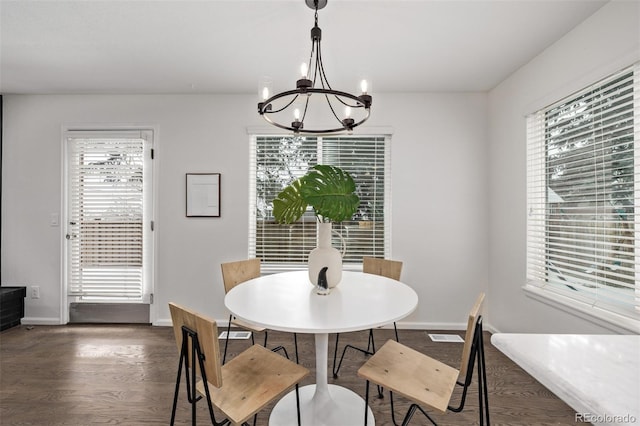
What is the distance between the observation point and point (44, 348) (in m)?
2.61

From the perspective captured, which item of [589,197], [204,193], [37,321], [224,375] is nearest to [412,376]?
[224,375]

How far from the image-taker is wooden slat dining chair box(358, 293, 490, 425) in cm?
117

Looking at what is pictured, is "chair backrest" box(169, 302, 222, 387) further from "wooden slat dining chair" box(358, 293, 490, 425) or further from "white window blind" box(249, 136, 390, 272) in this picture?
"white window blind" box(249, 136, 390, 272)

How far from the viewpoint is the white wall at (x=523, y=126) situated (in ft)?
A: 5.68

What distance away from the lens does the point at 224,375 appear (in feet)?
4.40

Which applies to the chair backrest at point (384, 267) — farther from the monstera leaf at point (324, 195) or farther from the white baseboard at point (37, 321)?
the white baseboard at point (37, 321)

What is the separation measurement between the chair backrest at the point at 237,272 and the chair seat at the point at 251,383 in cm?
80

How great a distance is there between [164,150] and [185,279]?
1462 mm

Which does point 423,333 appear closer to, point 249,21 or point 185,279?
point 185,279

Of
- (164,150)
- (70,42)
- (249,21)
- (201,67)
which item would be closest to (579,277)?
(249,21)

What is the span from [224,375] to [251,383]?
0.15 m

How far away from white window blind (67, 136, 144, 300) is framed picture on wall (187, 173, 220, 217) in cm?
58

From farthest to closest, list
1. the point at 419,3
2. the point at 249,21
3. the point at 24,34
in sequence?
1. the point at 24,34
2. the point at 249,21
3. the point at 419,3

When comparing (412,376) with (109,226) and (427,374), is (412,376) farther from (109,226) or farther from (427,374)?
(109,226)
